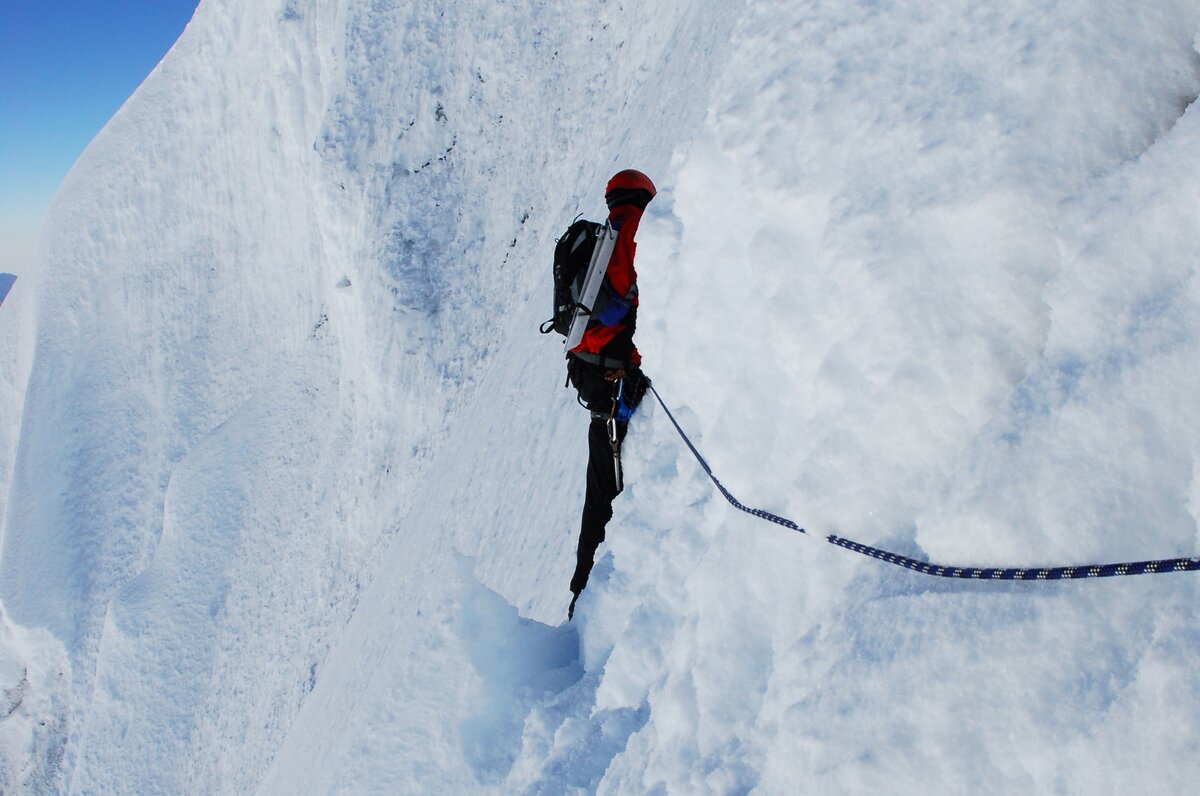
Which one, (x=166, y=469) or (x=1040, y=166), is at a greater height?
(x=166, y=469)

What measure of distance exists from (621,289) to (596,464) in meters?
0.93

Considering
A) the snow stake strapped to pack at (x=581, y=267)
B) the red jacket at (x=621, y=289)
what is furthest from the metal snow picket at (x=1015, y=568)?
the red jacket at (x=621, y=289)

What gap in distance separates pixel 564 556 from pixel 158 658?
9.88m

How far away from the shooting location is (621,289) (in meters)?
3.49

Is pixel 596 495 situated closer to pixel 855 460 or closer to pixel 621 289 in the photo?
pixel 621 289

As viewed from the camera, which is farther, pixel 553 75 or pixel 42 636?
pixel 42 636

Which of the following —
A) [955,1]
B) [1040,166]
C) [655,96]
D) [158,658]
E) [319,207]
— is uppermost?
[319,207]

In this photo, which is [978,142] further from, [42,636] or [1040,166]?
[42,636]

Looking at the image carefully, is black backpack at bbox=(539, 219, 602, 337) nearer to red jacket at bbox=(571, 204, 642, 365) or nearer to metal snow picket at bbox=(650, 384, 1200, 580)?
red jacket at bbox=(571, 204, 642, 365)

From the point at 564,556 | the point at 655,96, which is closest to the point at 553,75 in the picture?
the point at 655,96

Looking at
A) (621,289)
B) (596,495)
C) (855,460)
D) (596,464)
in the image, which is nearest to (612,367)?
(621,289)

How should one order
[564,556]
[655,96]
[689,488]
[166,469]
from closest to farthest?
[689,488], [564,556], [655,96], [166,469]

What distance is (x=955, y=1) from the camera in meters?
2.13

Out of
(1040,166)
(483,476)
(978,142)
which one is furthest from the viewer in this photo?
(483,476)
